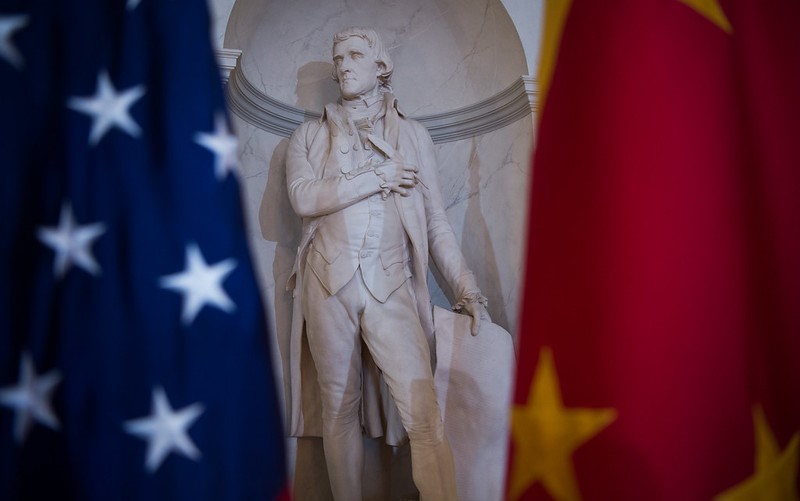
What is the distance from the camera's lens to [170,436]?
1.39m

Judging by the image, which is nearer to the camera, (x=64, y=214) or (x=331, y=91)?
(x=64, y=214)

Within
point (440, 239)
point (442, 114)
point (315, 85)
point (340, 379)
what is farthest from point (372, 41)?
point (340, 379)

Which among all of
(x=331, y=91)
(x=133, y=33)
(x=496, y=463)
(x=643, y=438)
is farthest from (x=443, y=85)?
(x=643, y=438)

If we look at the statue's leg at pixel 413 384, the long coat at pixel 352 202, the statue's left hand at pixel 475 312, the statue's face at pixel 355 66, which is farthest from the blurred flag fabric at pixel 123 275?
the statue's face at pixel 355 66

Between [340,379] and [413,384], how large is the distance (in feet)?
0.92

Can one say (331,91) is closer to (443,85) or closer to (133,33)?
(443,85)

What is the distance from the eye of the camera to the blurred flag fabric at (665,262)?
1.35 metres

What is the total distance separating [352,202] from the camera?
3.04 m

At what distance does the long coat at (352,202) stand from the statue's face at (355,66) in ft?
0.34

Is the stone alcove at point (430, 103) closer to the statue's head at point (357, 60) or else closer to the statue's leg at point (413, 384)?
the statue's head at point (357, 60)

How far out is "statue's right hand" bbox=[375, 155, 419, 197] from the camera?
3084mm

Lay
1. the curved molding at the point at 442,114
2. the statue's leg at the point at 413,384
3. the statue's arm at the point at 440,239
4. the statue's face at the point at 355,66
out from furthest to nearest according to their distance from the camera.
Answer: the curved molding at the point at 442,114
the statue's face at the point at 355,66
the statue's arm at the point at 440,239
the statue's leg at the point at 413,384

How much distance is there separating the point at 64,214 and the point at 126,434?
0.42m

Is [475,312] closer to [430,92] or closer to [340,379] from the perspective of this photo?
[340,379]
